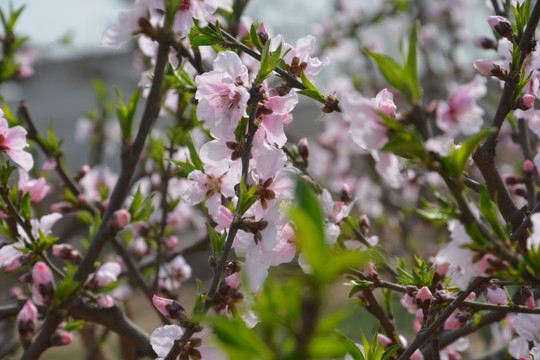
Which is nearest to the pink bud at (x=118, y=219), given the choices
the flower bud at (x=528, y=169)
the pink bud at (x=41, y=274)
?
the pink bud at (x=41, y=274)

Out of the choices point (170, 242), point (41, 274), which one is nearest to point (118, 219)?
point (41, 274)

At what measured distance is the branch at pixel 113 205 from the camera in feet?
4.57

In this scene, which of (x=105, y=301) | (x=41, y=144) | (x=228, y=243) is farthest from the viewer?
(x=41, y=144)

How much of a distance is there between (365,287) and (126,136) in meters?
0.88

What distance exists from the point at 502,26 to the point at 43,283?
1377 mm

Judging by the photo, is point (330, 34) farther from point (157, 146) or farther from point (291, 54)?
point (291, 54)

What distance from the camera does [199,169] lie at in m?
1.40

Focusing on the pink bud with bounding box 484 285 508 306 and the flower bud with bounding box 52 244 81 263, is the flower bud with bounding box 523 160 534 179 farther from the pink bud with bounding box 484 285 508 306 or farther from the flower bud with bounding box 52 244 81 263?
the flower bud with bounding box 52 244 81 263

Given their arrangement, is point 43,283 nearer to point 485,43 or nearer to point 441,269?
point 441,269

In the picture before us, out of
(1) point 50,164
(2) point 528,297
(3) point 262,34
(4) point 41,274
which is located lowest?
(2) point 528,297

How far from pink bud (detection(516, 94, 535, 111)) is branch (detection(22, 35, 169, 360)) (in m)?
0.88

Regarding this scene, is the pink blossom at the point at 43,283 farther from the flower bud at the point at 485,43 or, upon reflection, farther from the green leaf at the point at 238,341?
the flower bud at the point at 485,43

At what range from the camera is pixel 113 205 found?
151 centimetres

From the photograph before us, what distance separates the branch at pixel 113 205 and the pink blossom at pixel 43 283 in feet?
0.19
